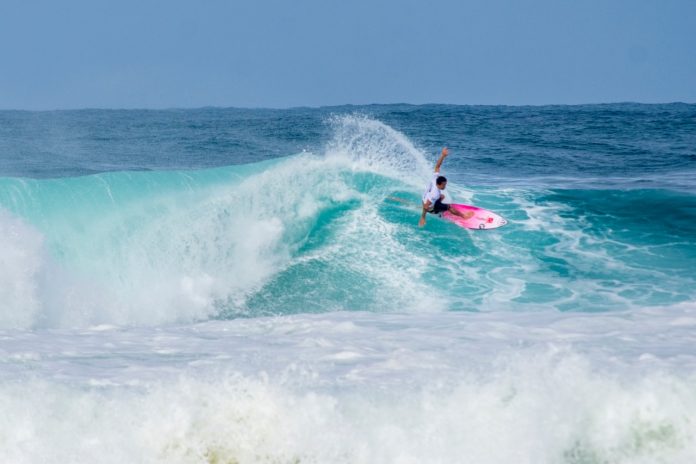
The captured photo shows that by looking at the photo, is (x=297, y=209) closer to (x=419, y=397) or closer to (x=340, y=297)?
(x=340, y=297)

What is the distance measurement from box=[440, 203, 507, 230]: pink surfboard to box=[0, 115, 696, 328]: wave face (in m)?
0.20

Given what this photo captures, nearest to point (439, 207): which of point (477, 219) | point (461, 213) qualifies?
point (461, 213)

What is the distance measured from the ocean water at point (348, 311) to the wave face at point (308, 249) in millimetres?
54

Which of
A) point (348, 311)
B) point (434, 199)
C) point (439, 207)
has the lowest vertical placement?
point (348, 311)

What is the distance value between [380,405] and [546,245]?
829cm

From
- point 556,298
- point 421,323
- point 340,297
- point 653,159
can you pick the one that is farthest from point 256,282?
point 653,159

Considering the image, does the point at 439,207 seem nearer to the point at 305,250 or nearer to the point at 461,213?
the point at 461,213

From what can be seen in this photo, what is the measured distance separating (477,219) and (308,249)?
341cm

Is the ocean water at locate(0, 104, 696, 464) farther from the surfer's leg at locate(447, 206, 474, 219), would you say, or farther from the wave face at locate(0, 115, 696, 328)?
the surfer's leg at locate(447, 206, 474, 219)

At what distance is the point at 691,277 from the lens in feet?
32.7

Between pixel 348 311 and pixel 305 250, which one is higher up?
pixel 305 250

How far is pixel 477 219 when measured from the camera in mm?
12633

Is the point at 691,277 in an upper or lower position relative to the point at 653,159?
lower

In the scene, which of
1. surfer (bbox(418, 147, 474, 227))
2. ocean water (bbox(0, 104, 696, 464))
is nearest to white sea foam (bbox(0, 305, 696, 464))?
ocean water (bbox(0, 104, 696, 464))
